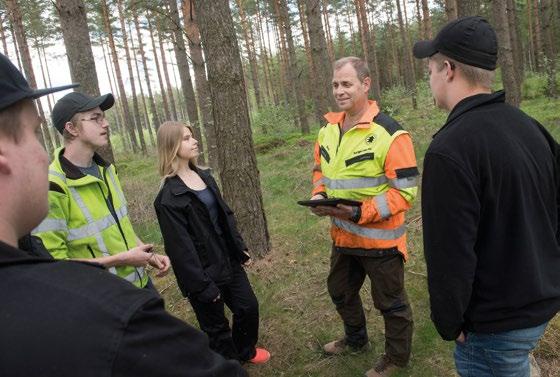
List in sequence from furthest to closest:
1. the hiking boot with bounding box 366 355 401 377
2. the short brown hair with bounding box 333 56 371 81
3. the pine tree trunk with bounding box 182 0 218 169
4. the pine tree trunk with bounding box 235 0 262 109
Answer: the pine tree trunk with bounding box 235 0 262 109 → the pine tree trunk with bounding box 182 0 218 169 → the hiking boot with bounding box 366 355 401 377 → the short brown hair with bounding box 333 56 371 81

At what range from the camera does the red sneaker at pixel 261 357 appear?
12.5 feet

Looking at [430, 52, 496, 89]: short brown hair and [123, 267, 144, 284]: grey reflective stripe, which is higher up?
[430, 52, 496, 89]: short brown hair

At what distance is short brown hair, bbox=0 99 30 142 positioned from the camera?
96cm

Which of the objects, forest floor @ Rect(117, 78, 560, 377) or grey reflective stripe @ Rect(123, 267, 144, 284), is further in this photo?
forest floor @ Rect(117, 78, 560, 377)

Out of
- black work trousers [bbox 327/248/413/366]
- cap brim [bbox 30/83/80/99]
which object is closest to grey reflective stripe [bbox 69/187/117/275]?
cap brim [bbox 30/83/80/99]

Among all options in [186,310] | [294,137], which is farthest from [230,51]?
[294,137]

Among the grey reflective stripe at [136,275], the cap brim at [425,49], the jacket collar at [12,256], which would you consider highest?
the cap brim at [425,49]

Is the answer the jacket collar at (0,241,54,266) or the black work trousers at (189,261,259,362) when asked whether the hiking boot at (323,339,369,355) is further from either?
the jacket collar at (0,241,54,266)

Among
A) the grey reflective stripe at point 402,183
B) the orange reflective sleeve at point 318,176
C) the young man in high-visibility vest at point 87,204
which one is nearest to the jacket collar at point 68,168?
the young man in high-visibility vest at point 87,204

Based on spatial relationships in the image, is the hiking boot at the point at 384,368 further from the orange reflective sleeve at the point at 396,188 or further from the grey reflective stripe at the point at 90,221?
the grey reflective stripe at the point at 90,221

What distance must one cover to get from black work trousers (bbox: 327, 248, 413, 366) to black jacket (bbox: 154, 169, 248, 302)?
0.98 m

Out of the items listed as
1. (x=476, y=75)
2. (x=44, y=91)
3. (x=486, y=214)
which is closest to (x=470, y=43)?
(x=476, y=75)

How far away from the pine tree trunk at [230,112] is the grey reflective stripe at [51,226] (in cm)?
253

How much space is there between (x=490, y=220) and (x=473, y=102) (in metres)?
0.55
